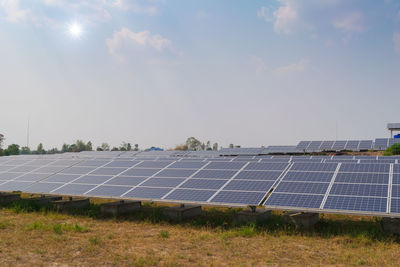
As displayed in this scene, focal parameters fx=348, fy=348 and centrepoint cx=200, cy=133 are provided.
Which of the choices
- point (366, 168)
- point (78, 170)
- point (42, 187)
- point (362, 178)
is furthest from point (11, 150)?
point (362, 178)

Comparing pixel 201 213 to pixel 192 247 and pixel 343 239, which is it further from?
pixel 343 239

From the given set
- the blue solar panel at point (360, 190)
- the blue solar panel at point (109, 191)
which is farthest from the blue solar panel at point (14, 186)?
the blue solar panel at point (360, 190)

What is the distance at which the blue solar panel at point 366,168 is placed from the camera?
1606cm

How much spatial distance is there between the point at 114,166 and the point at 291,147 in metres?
45.0

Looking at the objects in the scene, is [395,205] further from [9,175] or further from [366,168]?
[9,175]

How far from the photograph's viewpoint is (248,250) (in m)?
11.6

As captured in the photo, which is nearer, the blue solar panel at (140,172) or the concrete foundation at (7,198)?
the blue solar panel at (140,172)

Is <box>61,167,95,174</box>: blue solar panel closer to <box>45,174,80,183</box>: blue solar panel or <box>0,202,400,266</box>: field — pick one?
<box>45,174,80,183</box>: blue solar panel

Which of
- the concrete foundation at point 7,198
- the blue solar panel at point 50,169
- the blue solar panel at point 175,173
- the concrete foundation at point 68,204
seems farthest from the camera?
the blue solar panel at point 50,169

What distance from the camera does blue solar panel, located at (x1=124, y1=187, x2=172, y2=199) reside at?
647 inches

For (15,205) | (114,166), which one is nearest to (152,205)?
(114,166)

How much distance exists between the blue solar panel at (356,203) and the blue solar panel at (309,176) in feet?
7.16

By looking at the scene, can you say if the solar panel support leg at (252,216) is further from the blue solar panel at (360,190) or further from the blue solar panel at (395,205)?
the blue solar panel at (395,205)

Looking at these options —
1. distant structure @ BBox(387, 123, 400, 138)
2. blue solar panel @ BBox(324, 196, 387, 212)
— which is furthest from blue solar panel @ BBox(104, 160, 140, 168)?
distant structure @ BBox(387, 123, 400, 138)
